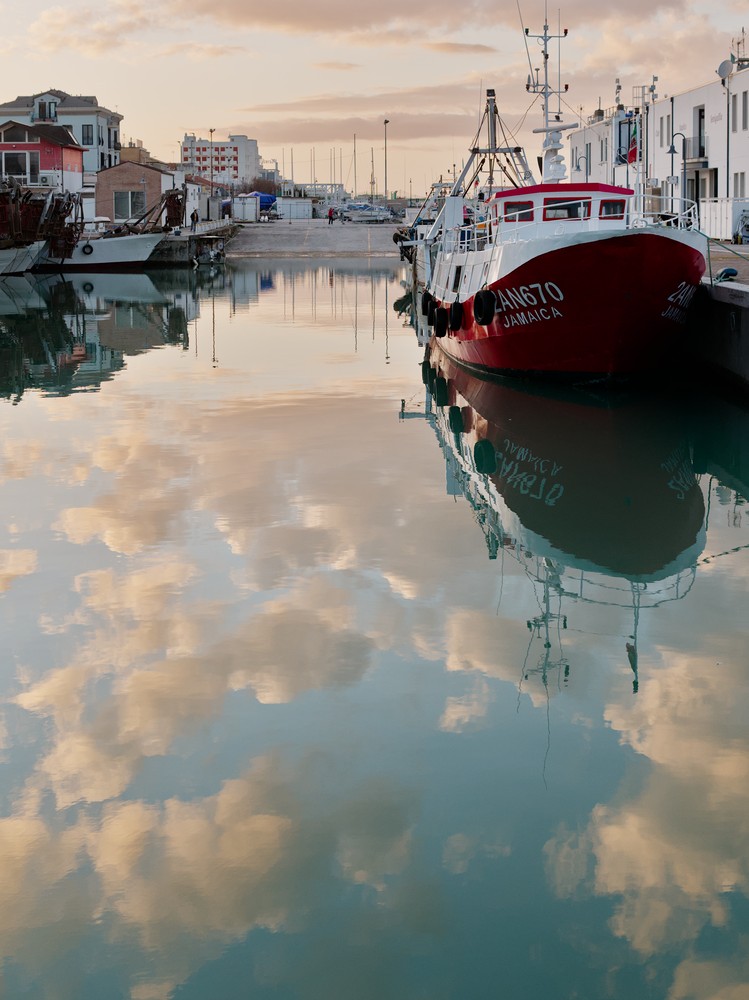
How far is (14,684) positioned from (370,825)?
2.64m

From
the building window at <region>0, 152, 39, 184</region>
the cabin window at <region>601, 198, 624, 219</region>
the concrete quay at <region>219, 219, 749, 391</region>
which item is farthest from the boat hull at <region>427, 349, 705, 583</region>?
the building window at <region>0, 152, 39, 184</region>

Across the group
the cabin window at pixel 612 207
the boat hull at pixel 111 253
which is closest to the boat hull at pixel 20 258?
the boat hull at pixel 111 253

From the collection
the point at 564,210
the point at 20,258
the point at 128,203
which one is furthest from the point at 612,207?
the point at 128,203

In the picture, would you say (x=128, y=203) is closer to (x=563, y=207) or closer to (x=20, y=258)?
(x=20, y=258)

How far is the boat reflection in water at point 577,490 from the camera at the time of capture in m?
9.59

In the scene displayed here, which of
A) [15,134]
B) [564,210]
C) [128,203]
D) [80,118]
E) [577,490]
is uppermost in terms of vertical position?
[80,118]

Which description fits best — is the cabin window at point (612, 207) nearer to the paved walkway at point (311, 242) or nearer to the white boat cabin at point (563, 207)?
the white boat cabin at point (563, 207)

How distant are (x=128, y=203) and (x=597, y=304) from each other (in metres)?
66.8

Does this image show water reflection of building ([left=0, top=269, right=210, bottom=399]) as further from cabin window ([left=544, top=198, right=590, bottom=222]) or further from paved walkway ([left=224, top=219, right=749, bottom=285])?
paved walkway ([left=224, top=219, right=749, bottom=285])

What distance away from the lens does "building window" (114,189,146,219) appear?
7988cm

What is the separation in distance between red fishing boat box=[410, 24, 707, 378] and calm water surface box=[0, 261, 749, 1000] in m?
3.07

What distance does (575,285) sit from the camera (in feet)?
57.5

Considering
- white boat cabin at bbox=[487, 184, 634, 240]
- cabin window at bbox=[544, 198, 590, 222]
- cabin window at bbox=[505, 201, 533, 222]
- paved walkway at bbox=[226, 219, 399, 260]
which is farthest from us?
paved walkway at bbox=[226, 219, 399, 260]

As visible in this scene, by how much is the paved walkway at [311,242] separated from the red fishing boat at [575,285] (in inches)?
2158
